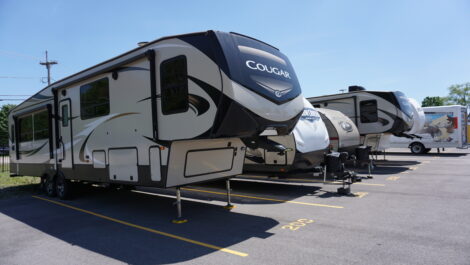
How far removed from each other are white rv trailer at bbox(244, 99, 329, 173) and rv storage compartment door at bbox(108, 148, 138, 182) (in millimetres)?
3176

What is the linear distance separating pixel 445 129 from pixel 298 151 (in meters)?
15.8

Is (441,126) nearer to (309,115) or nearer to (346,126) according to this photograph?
(346,126)

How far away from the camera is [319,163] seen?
29.4 feet

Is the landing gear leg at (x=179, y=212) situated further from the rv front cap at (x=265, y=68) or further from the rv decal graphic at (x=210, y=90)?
the rv front cap at (x=265, y=68)

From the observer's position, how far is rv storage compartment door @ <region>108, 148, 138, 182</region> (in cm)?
635

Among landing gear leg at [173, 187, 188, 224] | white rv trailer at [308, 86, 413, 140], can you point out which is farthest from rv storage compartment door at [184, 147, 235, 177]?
white rv trailer at [308, 86, 413, 140]

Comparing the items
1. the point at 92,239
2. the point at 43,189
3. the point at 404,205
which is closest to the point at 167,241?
the point at 92,239

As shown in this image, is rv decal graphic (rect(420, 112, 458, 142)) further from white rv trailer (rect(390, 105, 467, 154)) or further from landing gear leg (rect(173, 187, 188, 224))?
landing gear leg (rect(173, 187, 188, 224))

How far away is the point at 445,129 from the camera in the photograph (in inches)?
765

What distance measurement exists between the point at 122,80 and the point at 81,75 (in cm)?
195

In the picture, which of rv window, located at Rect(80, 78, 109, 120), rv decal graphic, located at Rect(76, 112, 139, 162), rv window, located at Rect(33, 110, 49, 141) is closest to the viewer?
rv decal graphic, located at Rect(76, 112, 139, 162)

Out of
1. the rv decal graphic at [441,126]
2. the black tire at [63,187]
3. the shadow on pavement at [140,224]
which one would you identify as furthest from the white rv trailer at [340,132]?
the rv decal graphic at [441,126]

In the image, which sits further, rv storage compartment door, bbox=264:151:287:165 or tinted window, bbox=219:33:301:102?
rv storage compartment door, bbox=264:151:287:165

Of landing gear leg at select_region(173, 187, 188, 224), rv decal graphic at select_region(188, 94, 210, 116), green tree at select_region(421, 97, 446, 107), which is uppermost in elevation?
green tree at select_region(421, 97, 446, 107)
